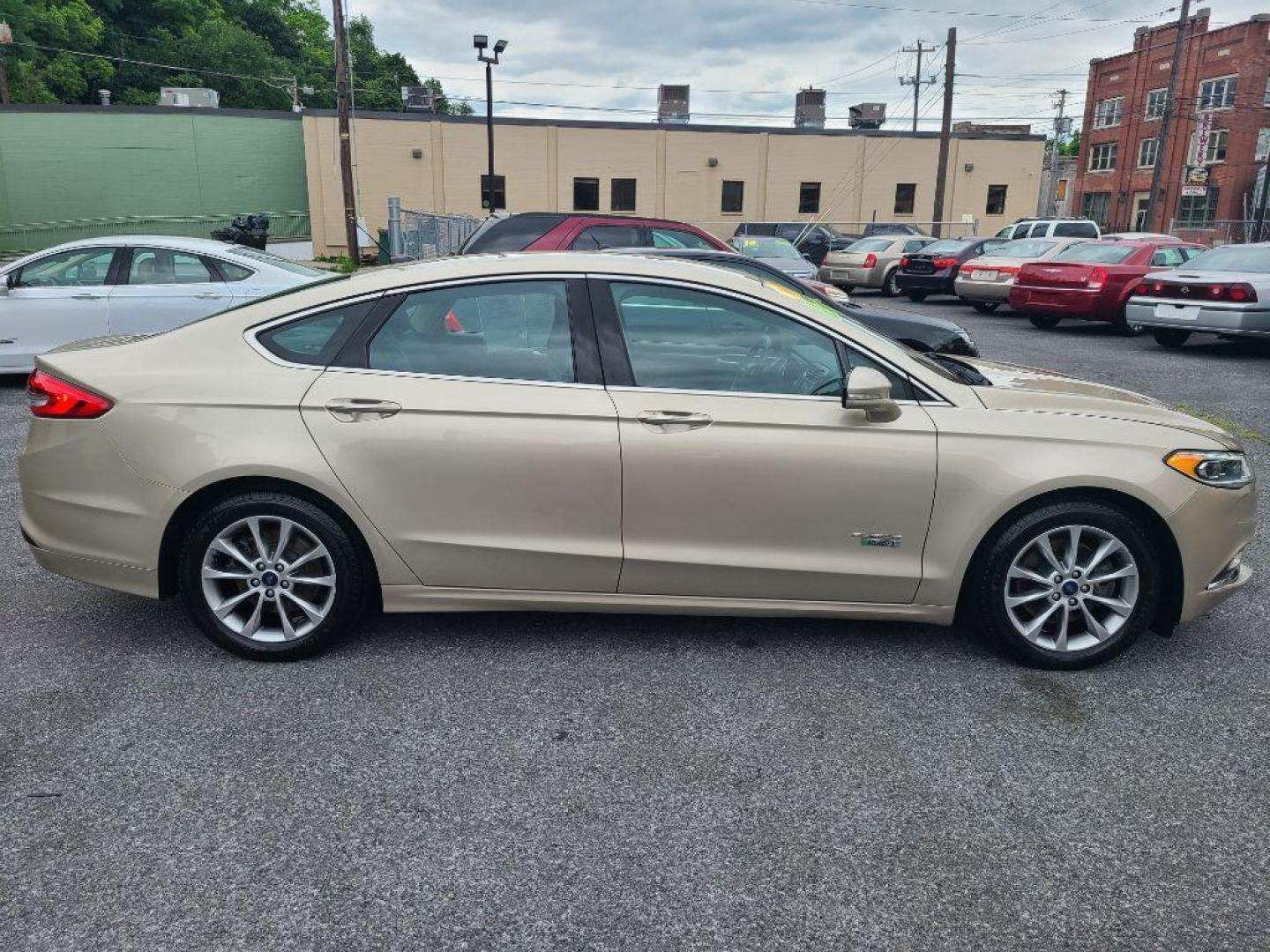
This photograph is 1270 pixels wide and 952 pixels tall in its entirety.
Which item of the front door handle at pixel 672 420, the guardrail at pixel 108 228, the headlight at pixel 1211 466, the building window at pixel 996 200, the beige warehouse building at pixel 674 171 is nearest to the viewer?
the front door handle at pixel 672 420

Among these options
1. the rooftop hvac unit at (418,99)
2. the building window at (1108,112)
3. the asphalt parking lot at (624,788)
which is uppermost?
the building window at (1108,112)

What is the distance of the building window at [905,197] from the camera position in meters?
45.1

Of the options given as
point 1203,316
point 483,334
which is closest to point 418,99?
point 1203,316

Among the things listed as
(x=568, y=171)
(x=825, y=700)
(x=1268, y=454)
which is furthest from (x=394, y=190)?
(x=825, y=700)

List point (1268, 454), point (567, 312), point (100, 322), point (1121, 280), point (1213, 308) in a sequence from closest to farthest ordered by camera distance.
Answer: point (567, 312) < point (1268, 454) < point (100, 322) < point (1213, 308) < point (1121, 280)

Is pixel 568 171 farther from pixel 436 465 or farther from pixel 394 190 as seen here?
pixel 436 465

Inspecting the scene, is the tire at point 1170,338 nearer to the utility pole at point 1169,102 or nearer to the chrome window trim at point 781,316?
the chrome window trim at point 781,316

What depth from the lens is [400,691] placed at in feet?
12.3

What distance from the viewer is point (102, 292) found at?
31.5 feet

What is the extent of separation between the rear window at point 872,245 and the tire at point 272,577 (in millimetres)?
22265

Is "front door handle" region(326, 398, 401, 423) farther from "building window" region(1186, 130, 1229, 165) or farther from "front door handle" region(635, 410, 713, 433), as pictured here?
"building window" region(1186, 130, 1229, 165)

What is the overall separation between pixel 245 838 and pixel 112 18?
79.2 meters

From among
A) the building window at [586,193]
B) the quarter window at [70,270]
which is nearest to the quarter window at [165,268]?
the quarter window at [70,270]

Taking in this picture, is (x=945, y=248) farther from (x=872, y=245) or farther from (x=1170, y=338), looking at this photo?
(x=1170, y=338)
